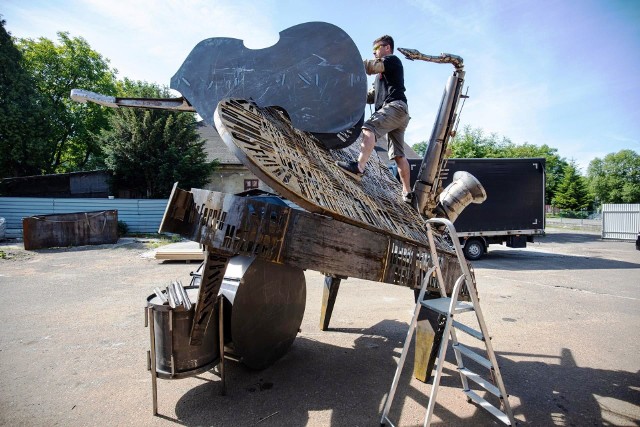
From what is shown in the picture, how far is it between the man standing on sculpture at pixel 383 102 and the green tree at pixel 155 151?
17.8 m

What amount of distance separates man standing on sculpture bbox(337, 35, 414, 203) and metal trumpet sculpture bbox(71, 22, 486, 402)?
201mm

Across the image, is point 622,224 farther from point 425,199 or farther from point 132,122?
point 132,122

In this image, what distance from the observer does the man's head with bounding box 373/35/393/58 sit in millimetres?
3768

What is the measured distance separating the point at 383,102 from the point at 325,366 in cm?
318

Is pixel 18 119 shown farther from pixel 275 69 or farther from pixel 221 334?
pixel 221 334

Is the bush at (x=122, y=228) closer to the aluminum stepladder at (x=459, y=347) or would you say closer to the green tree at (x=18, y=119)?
the green tree at (x=18, y=119)

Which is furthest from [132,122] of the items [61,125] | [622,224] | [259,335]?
[622,224]

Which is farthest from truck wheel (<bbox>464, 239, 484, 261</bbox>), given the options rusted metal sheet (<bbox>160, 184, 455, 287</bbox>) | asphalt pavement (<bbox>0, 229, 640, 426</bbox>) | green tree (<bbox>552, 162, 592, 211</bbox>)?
green tree (<bbox>552, 162, 592, 211</bbox>)

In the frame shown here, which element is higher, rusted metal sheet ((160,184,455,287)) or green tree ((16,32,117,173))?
green tree ((16,32,117,173))

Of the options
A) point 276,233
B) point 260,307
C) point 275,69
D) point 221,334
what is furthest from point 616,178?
point 276,233

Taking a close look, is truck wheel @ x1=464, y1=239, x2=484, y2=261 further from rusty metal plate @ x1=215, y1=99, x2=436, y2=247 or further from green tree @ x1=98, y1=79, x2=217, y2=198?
green tree @ x1=98, y1=79, x2=217, y2=198

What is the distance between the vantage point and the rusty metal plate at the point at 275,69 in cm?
335

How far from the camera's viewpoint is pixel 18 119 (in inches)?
842

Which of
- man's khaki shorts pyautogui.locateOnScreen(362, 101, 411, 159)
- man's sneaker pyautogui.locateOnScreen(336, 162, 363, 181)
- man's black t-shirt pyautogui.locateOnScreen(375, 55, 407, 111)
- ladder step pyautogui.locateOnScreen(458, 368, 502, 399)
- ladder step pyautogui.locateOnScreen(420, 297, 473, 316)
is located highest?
man's black t-shirt pyautogui.locateOnScreen(375, 55, 407, 111)
